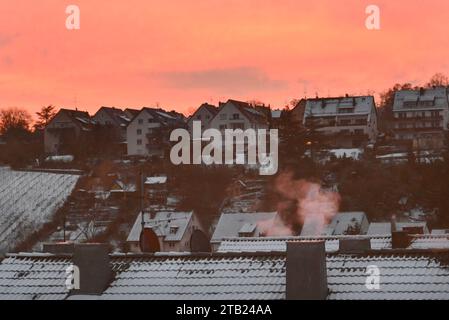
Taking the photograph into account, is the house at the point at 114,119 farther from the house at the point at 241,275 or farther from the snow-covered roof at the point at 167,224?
the house at the point at 241,275

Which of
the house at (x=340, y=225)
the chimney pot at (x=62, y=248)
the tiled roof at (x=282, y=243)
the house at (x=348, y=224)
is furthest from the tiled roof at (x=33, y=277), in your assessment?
the house at (x=348, y=224)

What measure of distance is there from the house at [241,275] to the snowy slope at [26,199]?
89.1 ft

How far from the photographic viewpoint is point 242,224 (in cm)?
3641

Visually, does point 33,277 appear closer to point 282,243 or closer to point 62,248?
point 62,248

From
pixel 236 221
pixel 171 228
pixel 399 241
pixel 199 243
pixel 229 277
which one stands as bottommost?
pixel 171 228

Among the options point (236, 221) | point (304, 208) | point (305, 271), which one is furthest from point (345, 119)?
point (305, 271)

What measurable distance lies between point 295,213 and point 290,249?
95.3 ft

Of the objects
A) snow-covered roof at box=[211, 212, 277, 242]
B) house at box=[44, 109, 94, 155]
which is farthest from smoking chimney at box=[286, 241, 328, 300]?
house at box=[44, 109, 94, 155]

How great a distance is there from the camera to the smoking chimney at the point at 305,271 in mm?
10516

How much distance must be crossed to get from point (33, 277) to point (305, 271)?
4.45 metres

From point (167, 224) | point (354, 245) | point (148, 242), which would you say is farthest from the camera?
point (167, 224)

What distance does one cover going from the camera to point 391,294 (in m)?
10.6
